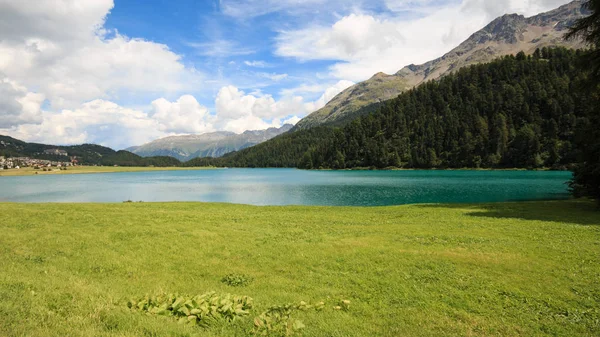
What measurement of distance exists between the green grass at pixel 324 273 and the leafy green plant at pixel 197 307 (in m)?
0.44

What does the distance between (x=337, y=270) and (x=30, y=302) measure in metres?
11.5

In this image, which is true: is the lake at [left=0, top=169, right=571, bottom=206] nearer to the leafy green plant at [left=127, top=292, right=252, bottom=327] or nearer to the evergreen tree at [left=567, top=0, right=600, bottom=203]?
the evergreen tree at [left=567, top=0, right=600, bottom=203]

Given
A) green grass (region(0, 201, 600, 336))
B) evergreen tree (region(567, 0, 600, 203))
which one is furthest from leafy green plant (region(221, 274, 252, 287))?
evergreen tree (region(567, 0, 600, 203))

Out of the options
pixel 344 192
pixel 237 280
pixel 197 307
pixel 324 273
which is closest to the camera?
pixel 197 307

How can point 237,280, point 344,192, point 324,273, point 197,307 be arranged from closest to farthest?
point 197,307
point 237,280
point 324,273
point 344,192

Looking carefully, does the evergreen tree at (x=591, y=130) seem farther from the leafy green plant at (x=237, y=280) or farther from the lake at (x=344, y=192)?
the leafy green plant at (x=237, y=280)

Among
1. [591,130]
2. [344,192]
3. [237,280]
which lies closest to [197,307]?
[237,280]

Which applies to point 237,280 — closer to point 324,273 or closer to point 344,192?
point 324,273

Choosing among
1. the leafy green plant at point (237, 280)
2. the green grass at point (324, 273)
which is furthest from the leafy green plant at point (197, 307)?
the leafy green plant at point (237, 280)

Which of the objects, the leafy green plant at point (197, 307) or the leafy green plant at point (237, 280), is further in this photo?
the leafy green plant at point (237, 280)

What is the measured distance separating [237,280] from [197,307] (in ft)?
13.0

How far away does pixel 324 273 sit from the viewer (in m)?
14.9

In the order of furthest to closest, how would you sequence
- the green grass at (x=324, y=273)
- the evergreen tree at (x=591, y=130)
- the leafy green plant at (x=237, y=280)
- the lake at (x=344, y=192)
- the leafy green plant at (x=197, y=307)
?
1. the lake at (x=344, y=192)
2. the evergreen tree at (x=591, y=130)
3. the leafy green plant at (x=237, y=280)
4. the leafy green plant at (x=197, y=307)
5. the green grass at (x=324, y=273)

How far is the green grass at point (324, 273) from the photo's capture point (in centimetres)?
948
